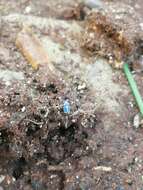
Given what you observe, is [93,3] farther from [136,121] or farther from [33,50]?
[136,121]

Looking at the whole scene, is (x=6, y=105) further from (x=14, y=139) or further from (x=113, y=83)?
(x=113, y=83)

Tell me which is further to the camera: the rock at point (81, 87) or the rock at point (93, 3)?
the rock at point (93, 3)

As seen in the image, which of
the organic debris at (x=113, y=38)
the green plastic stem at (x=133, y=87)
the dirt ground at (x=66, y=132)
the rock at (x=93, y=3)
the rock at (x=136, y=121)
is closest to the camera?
the dirt ground at (x=66, y=132)

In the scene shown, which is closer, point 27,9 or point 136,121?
point 136,121

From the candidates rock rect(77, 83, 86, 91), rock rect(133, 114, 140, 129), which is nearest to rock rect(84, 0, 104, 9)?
rock rect(77, 83, 86, 91)

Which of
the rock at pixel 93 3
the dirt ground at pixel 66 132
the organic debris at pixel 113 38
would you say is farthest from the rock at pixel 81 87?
the rock at pixel 93 3

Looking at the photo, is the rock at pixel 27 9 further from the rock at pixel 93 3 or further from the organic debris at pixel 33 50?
the rock at pixel 93 3

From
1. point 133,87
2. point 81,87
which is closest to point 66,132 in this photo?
point 81,87

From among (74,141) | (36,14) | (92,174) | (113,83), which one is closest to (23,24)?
(36,14)

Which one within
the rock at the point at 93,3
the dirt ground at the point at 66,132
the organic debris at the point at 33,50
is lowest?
the dirt ground at the point at 66,132
